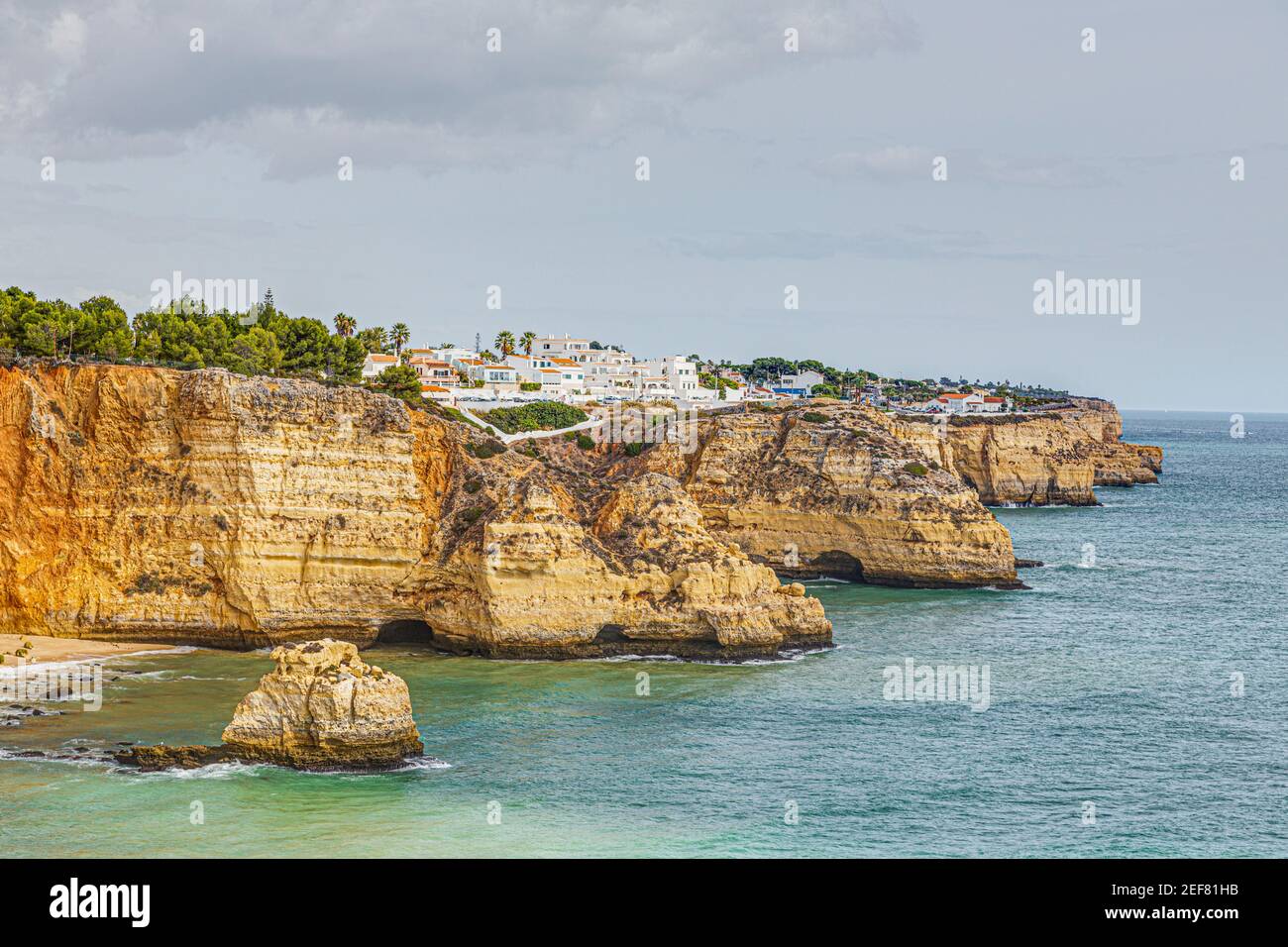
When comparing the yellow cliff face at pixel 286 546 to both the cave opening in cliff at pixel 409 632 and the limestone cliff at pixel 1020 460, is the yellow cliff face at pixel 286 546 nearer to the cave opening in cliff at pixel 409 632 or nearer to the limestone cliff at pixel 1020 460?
the cave opening in cliff at pixel 409 632

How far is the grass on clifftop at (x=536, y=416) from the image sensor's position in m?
84.3

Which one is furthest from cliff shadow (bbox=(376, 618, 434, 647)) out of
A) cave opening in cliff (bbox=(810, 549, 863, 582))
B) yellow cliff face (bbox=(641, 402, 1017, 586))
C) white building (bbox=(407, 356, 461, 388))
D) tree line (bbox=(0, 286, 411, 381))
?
white building (bbox=(407, 356, 461, 388))

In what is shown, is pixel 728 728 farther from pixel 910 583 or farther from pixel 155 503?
pixel 910 583

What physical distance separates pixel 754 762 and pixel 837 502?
39.0 m

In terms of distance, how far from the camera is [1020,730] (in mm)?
44344

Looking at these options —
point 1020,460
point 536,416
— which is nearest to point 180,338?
point 536,416

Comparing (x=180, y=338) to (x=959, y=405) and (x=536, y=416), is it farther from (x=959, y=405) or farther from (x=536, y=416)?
(x=959, y=405)

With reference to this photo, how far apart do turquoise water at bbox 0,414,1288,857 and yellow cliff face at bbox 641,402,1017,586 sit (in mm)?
11215

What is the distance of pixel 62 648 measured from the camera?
51.4 meters

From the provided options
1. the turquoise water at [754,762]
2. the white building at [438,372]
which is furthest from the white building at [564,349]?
the turquoise water at [754,762]
